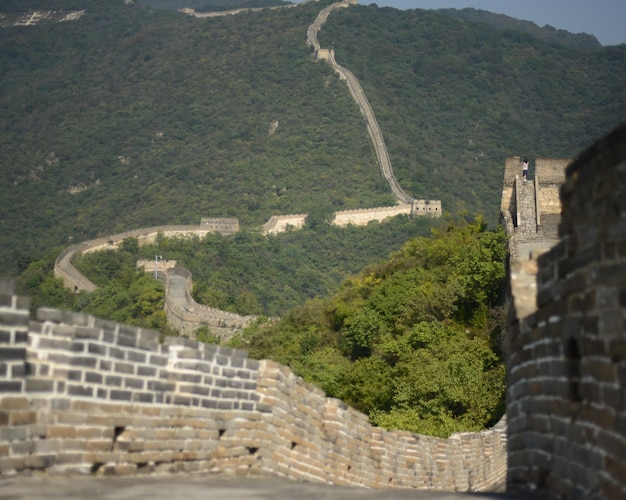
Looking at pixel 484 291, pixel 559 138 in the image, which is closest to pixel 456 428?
pixel 484 291

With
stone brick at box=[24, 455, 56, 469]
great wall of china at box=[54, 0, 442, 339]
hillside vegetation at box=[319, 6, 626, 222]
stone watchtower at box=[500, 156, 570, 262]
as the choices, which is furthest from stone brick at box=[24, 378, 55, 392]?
hillside vegetation at box=[319, 6, 626, 222]

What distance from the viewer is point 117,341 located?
10.8 metres

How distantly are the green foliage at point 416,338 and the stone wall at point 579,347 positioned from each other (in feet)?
51.5

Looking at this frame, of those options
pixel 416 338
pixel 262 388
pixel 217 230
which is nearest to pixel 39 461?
pixel 262 388

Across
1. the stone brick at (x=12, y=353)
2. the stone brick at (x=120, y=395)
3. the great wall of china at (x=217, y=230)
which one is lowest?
the stone brick at (x=120, y=395)

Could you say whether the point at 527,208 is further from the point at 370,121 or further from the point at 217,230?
the point at 370,121

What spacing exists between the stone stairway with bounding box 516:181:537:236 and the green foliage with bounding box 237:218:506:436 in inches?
45.4

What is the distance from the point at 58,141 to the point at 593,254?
173m

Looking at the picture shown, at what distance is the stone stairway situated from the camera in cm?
4422

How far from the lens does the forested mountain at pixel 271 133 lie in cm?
14262

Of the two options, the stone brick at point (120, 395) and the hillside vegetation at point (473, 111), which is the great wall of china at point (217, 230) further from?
the stone brick at point (120, 395)

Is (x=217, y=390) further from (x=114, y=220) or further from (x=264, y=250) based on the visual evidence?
(x=114, y=220)

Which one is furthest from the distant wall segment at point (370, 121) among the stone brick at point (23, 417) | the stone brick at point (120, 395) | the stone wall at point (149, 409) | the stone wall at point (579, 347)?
the stone brick at point (23, 417)

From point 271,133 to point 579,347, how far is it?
158358mm
